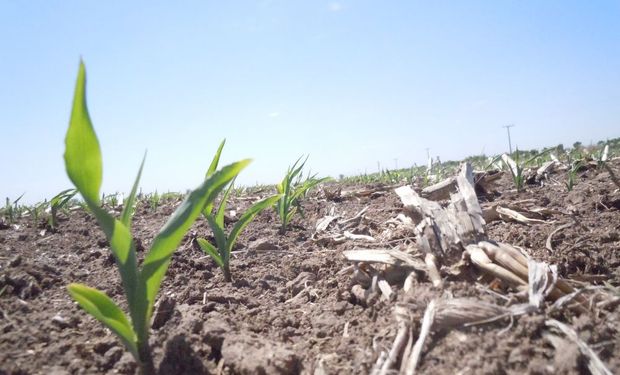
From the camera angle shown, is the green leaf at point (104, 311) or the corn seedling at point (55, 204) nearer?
the green leaf at point (104, 311)

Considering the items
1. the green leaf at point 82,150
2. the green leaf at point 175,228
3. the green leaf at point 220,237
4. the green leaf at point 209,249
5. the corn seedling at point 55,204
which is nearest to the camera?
the green leaf at point 82,150

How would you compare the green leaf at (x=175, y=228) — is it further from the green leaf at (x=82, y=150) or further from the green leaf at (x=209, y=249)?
the green leaf at (x=209, y=249)

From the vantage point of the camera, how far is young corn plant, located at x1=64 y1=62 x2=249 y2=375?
35.9 inches

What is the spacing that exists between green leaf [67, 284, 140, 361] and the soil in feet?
0.46

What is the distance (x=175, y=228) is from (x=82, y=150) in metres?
0.29

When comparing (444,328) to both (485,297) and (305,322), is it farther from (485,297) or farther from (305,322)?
(305,322)

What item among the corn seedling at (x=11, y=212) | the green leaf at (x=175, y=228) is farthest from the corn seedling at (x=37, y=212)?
the green leaf at (x=175, y=228)

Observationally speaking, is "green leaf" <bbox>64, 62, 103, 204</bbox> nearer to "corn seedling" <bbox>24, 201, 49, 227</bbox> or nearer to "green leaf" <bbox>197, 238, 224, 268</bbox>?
"green leaf" <bbox>197, 238, 224, 268</bbox>

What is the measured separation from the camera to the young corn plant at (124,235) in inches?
35.9

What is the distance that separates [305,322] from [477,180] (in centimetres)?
255

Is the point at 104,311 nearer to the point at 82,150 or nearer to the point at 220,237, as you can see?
the point at 82,150

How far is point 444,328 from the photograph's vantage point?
1.01 m

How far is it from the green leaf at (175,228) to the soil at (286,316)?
25 centimetres

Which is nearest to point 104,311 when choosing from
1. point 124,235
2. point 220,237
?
point 124,235
